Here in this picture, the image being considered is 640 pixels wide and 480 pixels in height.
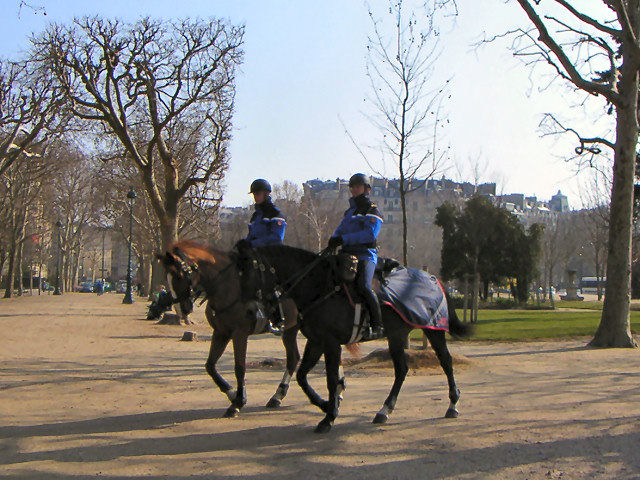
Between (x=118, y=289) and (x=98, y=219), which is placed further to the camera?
(x=118, y=289)

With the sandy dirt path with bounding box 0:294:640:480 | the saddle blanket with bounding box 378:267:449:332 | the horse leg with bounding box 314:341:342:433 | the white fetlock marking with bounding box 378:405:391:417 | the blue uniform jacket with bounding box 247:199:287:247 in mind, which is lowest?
the sandy dirt path with bounding box 0:294:640:480

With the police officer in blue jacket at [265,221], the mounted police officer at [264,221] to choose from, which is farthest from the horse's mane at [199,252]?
the police officer in blue jacket at [265,221]

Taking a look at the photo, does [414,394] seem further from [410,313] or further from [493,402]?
[410,313]

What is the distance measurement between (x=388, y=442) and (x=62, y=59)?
78.0ft

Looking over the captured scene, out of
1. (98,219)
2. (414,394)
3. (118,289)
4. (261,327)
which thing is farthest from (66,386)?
(118,289)

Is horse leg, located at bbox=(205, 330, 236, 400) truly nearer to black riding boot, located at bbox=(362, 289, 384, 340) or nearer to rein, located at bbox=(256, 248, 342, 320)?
rein, located at bbox=(256, 248, 342, 320)

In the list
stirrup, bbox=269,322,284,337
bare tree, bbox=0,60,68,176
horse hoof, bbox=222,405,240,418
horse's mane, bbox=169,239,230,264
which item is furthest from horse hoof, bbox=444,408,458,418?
bare tree, bbox=0,60,68,176

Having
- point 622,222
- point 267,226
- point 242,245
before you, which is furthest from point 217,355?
point 622,222

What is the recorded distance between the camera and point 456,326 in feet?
31.8

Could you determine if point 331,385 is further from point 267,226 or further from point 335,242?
point 267,226

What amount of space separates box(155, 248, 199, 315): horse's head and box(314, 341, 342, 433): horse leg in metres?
1.78

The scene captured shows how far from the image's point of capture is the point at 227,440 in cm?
723

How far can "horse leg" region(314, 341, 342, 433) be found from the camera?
753cm

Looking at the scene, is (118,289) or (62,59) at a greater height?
(62,59)
